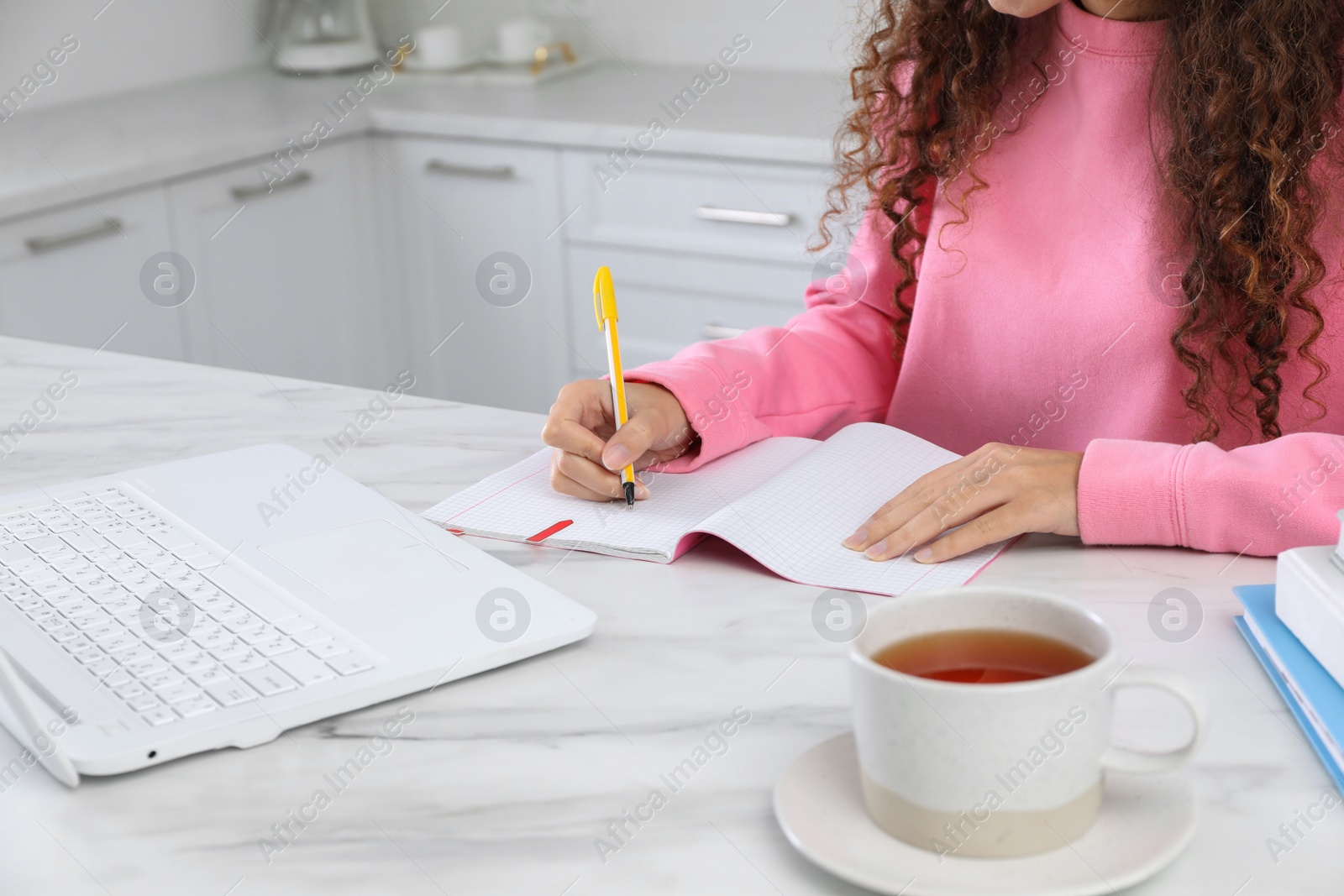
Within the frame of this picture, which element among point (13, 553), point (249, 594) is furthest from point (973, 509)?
point (13, 553)

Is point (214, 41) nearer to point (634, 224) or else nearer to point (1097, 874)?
point (634, 224)

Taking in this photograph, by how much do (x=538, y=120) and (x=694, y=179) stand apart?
0.33 meters

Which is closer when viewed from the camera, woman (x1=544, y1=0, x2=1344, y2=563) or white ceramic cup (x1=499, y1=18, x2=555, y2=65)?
woman (x1=544, y1=0, x2=1344, y2=563)

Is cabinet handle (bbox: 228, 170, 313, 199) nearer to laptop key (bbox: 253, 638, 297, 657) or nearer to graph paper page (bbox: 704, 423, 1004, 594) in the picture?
graph paper page (bbox: 704, 423, 1004, 594)

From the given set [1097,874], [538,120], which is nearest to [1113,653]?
[1097,874]

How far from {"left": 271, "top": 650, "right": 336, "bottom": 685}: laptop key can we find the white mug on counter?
246 cm

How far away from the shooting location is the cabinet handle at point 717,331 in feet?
8.16

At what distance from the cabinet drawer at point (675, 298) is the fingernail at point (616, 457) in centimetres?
147

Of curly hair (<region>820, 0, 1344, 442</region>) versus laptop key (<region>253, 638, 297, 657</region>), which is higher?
curly hair (<region>820, 0, 1344, 442</region>)

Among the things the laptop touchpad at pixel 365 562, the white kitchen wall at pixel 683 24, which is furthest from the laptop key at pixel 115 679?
the white kitchen wall at pixel 683 24

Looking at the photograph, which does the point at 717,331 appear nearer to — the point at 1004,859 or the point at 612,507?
the point at 612,507

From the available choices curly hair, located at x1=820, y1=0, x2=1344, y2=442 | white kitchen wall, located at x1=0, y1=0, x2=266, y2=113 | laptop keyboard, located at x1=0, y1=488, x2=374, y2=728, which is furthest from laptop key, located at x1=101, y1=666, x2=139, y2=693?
white kitchen wall, located at x1=0, y1=0, x2=266, y2=113

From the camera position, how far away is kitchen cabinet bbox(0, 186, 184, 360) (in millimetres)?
2199

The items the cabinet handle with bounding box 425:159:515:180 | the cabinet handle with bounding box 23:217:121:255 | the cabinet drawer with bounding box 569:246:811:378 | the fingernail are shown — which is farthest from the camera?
the cabinet handle with bounding box 425:159:515:180
